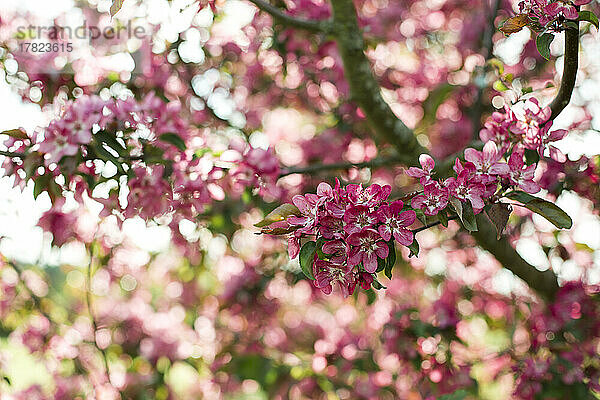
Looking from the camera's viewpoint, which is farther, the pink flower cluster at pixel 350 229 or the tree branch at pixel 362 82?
the tree branch at pixel 362 82

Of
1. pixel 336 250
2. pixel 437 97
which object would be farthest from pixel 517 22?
pixel 437 97

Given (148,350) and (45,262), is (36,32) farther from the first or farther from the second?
(148,350)

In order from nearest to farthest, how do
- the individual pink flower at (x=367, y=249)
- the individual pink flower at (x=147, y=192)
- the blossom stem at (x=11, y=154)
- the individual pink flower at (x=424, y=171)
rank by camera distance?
the individual pink flower at (x=367, y=249) → the individual pink flower at (x=424, y=171) → the blossom stem at (x=11, y=154) → the individual pink flower at (x=147, y=192)

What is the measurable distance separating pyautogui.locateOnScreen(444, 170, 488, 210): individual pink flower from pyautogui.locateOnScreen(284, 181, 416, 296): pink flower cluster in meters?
0.10

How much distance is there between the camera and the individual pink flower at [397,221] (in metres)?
0.99

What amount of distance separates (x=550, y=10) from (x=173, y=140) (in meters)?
0.90

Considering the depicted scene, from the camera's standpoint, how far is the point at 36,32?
82.7 inches

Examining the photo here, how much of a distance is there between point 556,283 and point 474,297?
0.70 metres

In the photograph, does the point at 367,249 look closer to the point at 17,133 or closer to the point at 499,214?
the point at 499,214

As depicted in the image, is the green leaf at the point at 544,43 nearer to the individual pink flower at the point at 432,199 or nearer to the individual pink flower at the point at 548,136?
the individual pink flower at the point at 548,136

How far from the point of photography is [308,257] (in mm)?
975

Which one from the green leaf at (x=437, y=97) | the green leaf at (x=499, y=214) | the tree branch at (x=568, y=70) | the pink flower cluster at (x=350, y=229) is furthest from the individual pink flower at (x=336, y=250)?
the green leaf at (x=437, y=97)

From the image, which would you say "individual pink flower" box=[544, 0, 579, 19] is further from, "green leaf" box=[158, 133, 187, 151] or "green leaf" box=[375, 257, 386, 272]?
"green leaf" box=[158, 133, 187, 151]

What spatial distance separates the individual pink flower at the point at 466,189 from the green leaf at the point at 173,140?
0.74m
